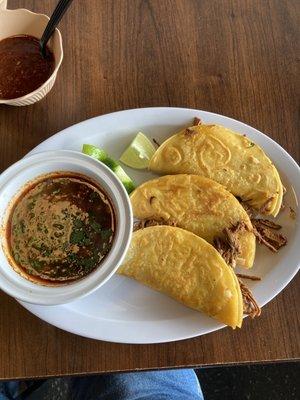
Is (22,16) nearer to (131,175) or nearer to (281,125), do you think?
(131,175)

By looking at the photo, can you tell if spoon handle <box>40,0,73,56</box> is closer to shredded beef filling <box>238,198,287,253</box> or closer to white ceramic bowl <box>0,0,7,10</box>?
white ceramic bowl <box>0,0,7,10</box>

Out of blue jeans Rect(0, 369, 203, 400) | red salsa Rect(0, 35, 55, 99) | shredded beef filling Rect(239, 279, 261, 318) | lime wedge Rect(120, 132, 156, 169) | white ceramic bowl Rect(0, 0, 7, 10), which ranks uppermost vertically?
white ceramic bowl Rect(0, 0, 7, 10)

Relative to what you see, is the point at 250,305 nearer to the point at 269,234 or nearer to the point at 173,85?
the point at 269,234

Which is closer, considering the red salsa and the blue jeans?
the red salsa

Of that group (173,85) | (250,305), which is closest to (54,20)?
(173,85)

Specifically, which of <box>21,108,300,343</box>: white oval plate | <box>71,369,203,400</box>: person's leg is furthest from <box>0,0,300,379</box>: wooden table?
<box>71,369,203,400</box>: person's leg

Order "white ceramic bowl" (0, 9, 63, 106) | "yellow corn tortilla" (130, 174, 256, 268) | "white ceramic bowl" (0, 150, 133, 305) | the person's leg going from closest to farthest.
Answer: "white ceramic bowl" (0, 150, 133, 305)
"yellow corn tortilla" (130, 174, 256, 268)
"white ceramic bowl" (0, 9, 63, 106)
the person's leg
